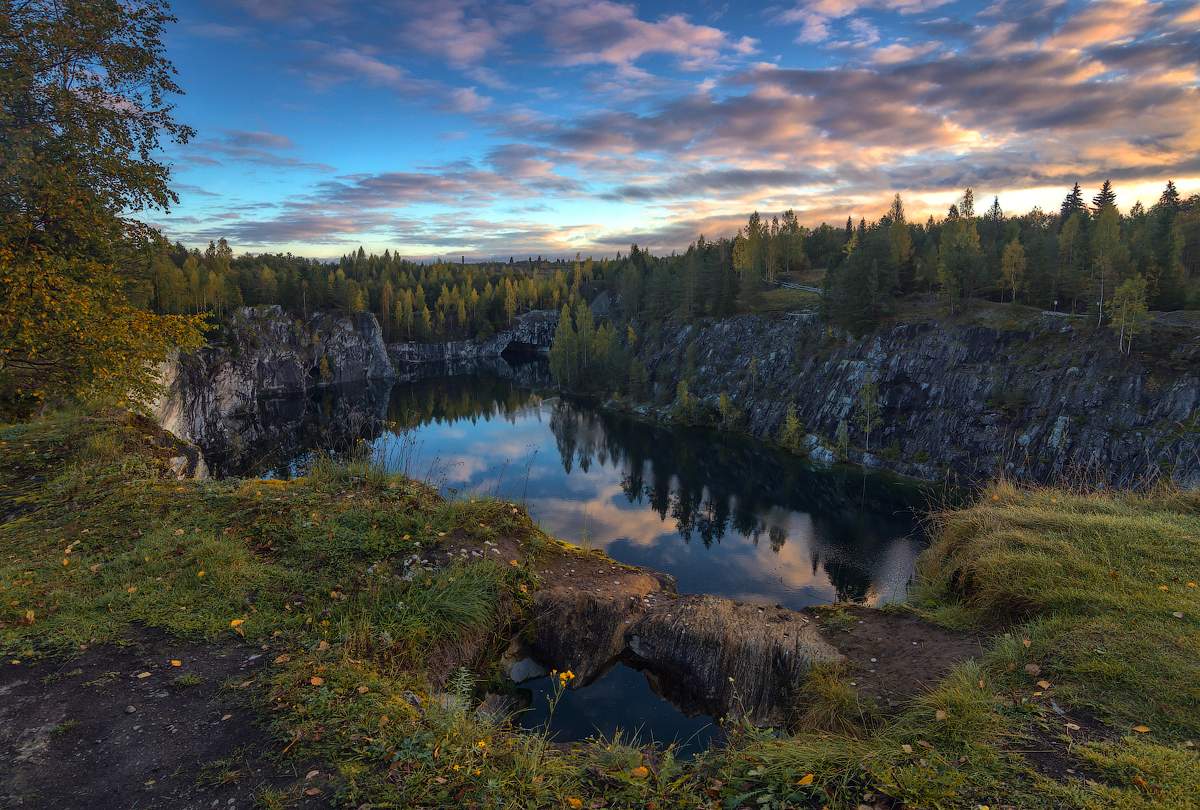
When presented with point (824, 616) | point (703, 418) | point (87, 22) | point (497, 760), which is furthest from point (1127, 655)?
point (703, 418)

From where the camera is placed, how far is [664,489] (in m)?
50.6

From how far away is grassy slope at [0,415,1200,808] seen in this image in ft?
14.9

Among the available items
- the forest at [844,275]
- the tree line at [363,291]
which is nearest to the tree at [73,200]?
the forest at [844,275]

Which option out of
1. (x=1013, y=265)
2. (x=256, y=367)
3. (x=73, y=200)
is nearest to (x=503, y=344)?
(x=256, y=367)

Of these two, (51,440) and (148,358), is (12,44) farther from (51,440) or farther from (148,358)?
(51,440)

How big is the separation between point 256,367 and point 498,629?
11208 cm

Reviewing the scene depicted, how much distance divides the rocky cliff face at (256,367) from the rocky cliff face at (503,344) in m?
18.9

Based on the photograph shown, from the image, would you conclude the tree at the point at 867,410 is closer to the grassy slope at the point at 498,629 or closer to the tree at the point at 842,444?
the tree at the point at 842,444

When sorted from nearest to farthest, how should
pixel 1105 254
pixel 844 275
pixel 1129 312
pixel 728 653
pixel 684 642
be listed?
1. pixel 728 653
2. pixel 684 642
3. pixel 1129 312
4. pixel 1105 254
5. pixel 844 275

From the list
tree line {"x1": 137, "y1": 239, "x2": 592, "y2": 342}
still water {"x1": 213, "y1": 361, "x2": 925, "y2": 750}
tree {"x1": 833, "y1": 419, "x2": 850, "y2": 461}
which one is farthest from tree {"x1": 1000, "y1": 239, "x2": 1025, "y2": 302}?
tree line {"x1": 137, "y1": 239, "x2": 592, "y2": 342}

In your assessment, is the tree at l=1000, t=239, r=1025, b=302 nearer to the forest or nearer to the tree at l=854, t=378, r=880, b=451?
the forest

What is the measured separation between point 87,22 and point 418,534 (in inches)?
548

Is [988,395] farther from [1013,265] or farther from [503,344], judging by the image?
[503,344]

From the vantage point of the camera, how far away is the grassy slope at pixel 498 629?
4531 mm
